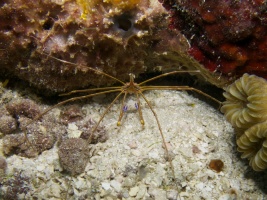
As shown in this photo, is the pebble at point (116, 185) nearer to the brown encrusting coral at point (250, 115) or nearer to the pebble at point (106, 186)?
the pebble at point (106, 186)

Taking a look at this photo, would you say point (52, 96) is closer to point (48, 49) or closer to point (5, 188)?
point (48, 49)

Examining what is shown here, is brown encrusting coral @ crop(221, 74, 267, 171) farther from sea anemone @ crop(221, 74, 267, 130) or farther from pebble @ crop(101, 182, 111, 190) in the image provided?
pebble @ crop(101, 182, 111, 190)

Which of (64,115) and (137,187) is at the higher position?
(64,115)

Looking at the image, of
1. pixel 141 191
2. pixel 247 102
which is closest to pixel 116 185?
pixel 141 191

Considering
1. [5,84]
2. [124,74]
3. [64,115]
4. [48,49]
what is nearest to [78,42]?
[48,49]

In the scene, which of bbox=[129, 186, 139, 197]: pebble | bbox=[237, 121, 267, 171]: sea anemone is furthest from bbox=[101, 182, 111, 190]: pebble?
bbox=[237, 121, 267, 171]: sea anemone

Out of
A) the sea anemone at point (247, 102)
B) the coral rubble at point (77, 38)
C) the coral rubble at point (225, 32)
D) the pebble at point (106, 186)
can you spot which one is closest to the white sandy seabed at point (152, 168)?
the pebble at point (106, 186)

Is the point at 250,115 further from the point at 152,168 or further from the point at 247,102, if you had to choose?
the point at 152,168
